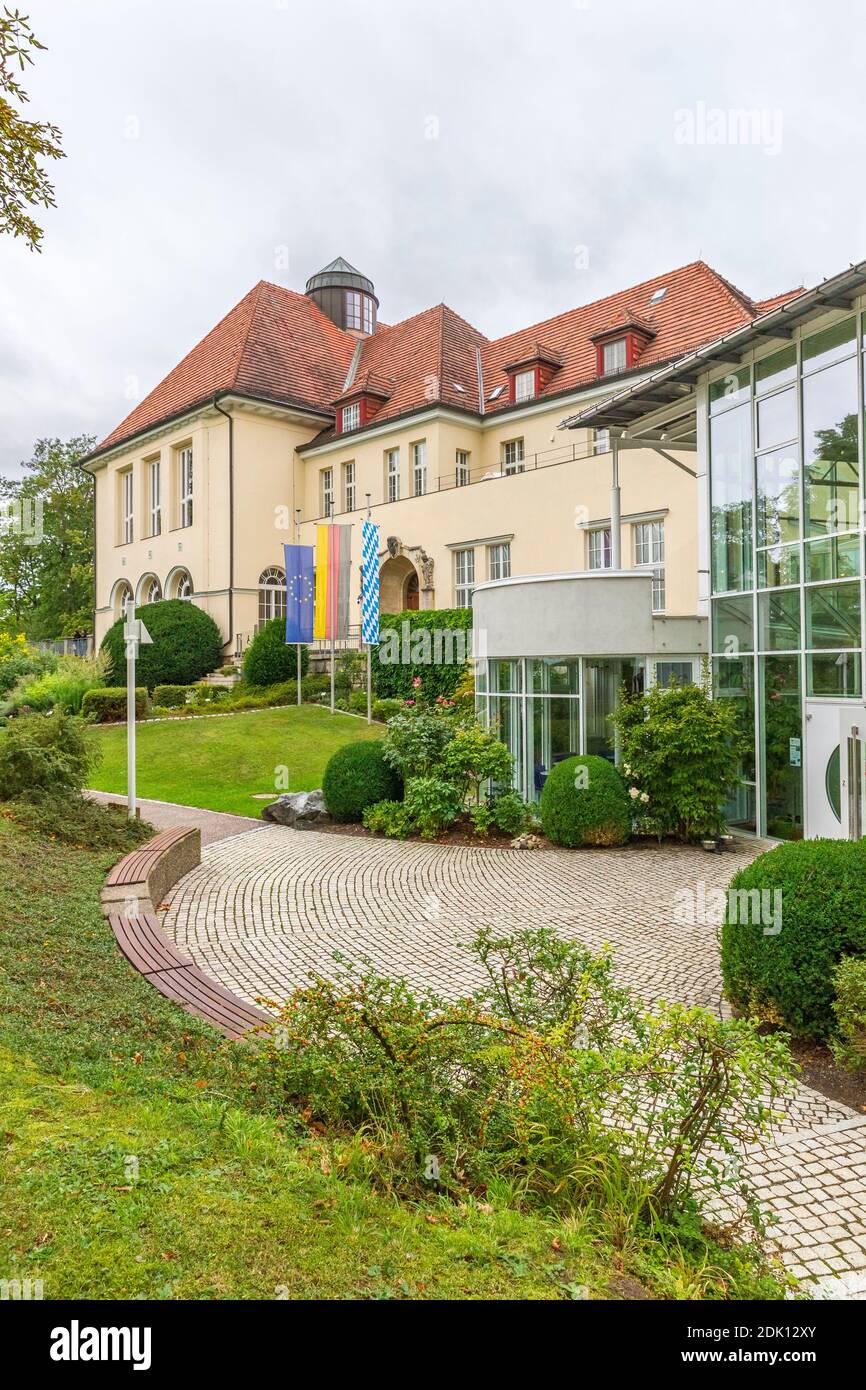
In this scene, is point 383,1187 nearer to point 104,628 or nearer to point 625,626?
point 625,626

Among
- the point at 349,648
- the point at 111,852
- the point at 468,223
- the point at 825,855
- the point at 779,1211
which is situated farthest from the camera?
the point at 349,648

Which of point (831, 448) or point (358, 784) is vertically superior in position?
point (831, 448)

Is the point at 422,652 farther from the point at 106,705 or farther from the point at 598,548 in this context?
the point at 106,705

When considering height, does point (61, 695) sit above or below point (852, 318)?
below

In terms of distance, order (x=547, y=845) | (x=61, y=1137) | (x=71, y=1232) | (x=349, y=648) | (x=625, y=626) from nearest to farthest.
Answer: (x=71, y=1232)
(x=61, y=1137)
(x=547, y=845)
(x=625, y=626)
(x=349, y=648)

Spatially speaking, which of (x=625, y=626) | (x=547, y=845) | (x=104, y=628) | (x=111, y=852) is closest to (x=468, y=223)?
(x=625, y=626)

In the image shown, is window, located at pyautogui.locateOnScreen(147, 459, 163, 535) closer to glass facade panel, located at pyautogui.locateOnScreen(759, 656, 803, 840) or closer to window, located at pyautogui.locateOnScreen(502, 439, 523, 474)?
window, located at pyautogui.locateOnScreen(502, 439, 523, 474)

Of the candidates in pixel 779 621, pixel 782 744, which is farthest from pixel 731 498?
pixel 782 744

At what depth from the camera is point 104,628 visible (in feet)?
136

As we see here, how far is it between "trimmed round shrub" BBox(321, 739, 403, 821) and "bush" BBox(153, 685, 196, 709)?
1524 cm

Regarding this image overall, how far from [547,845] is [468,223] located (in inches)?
574

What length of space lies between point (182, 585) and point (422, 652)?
48.7 feet

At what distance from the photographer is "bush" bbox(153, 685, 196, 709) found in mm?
28688

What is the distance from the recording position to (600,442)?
25359 mm
